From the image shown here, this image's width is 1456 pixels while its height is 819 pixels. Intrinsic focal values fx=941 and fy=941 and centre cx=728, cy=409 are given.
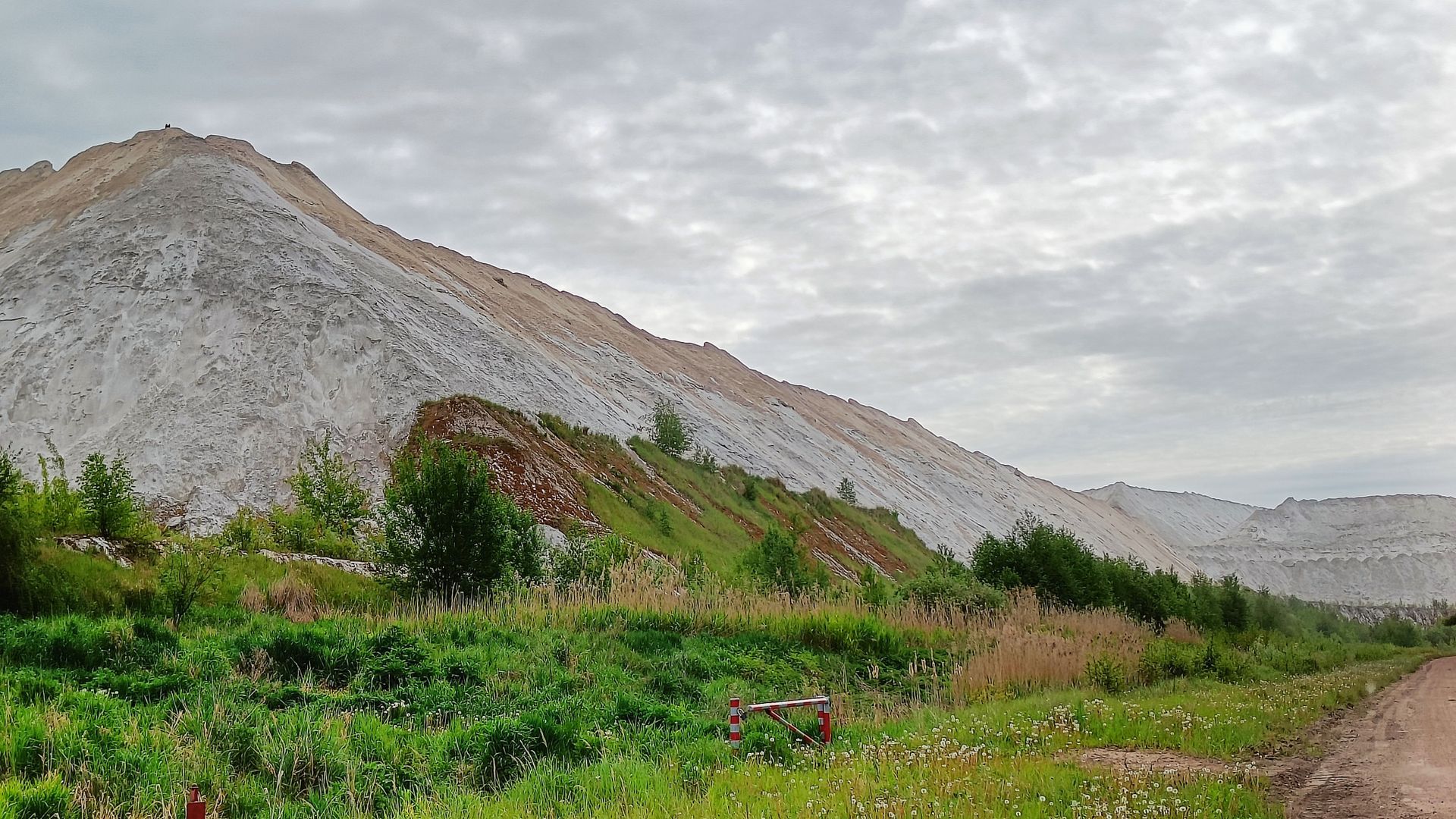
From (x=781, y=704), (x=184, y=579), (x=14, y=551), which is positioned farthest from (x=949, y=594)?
(x=14, y=551)

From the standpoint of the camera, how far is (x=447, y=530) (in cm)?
1783

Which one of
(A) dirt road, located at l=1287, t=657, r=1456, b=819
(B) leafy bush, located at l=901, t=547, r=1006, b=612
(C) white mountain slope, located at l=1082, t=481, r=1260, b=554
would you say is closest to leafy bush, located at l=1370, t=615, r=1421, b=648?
(B) leafy bush, located at l=901, t=547, r=1006, b=612

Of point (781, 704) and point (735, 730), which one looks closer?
point (735, 730)

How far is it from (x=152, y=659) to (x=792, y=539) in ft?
61.0

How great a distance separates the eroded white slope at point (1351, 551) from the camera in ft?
460

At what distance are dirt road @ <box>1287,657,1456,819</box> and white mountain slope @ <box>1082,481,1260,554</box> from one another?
149 meters

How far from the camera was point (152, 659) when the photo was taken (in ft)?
34.5

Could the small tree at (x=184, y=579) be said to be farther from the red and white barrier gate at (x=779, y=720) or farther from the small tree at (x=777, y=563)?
the small tree at (x=777, y=563)

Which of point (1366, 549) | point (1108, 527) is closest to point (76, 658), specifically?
point (1108, 527)

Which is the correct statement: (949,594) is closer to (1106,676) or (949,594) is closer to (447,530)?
(1106,676)

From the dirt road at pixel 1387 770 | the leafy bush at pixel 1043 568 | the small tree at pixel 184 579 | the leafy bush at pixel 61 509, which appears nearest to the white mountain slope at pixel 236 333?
the leafy bush at pixel 61 509

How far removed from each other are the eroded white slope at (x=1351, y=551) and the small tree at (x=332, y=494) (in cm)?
13382

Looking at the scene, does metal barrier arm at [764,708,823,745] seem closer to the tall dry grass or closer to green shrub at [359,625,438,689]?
the tall dry grass

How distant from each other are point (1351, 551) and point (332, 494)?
164 meters
